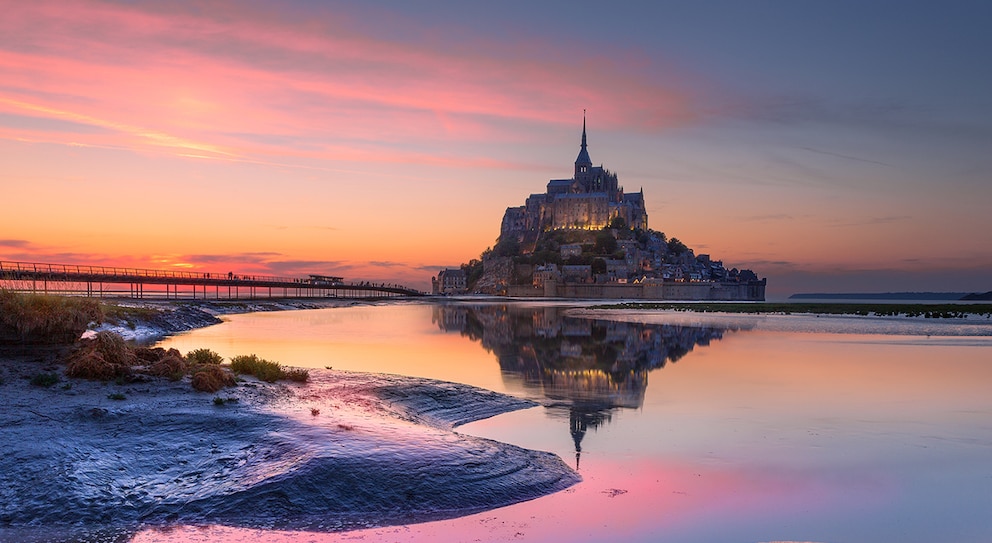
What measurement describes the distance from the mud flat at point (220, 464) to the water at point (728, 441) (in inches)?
23.0

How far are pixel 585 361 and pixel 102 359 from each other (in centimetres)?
1719

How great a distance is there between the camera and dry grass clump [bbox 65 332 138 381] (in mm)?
13812

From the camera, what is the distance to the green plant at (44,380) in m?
13.0

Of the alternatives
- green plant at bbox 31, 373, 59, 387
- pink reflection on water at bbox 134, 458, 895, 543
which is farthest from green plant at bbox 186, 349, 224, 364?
pink reflection on water at bbox 134, 458, 895, 543

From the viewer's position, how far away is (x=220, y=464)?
9.85 m

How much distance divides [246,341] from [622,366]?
21126mm

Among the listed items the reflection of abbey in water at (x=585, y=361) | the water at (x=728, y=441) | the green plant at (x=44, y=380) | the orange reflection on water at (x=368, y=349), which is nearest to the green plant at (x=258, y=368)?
the green plant at (x=44, y=380)

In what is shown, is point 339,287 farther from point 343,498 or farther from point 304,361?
point 343,498

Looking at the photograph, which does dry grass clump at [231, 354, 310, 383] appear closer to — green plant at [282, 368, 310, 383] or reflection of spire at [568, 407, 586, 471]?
green plant at [282, 368, 310, 383]

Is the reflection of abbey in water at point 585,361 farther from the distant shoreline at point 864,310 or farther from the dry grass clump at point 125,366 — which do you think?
the distant shoreline at point 864,310

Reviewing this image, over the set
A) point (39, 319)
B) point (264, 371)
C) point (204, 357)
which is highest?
point (39, 319)

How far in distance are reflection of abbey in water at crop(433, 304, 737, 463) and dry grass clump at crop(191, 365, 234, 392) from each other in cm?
753

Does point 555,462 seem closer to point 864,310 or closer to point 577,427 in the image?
point 577,427

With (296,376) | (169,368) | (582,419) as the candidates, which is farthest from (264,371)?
(582,419)
